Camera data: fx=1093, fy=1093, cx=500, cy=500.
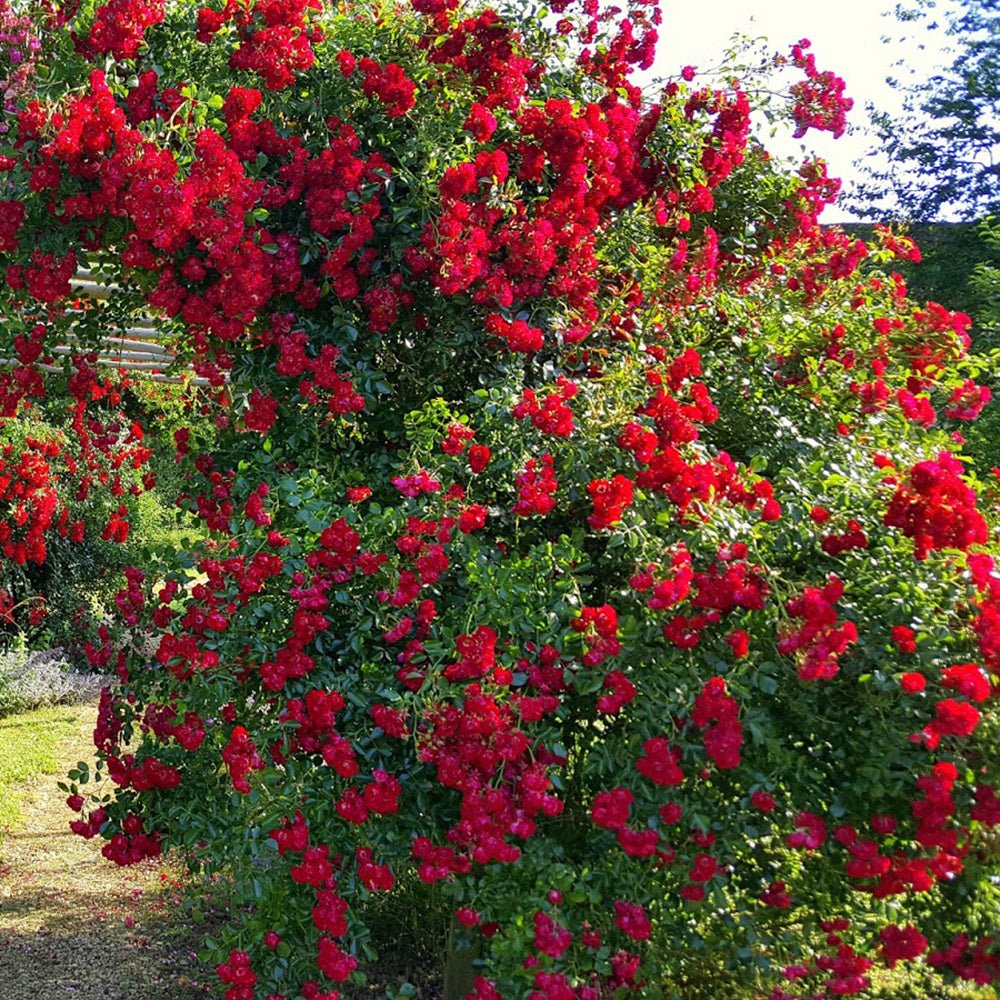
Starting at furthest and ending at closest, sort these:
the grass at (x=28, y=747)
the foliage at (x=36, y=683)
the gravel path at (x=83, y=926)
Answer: the foliage at (x=36, y=683), the grass at (x=28, y=747), the gravel path at (x=83, y=926)

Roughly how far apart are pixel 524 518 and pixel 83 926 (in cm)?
253

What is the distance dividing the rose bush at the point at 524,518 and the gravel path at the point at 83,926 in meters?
0.89

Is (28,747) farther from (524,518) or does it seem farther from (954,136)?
(954,136)

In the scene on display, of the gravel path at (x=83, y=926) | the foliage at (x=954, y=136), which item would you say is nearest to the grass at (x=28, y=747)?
the gravel path at (x=83, y=926)

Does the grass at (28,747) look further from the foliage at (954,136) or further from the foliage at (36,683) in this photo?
the foliage at (954,136)

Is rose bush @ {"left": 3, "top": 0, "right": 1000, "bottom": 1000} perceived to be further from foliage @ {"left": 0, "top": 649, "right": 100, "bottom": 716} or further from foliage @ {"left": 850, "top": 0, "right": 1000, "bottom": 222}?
foliage @ {"left": 850, "top": 0, "right": 1000, "bottom": 222}

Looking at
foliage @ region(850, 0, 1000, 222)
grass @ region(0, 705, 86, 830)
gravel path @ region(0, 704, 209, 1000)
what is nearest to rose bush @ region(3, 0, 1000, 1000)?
gravel path @ region(0, 704, 209, 1000)

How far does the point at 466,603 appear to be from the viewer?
2.63 m

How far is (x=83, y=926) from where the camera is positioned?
13.3 feet

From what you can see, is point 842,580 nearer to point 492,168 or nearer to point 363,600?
point 363,600

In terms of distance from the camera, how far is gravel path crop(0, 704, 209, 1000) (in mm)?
3615

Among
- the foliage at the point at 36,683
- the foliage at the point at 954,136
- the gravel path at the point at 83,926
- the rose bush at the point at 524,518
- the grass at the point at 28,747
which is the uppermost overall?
the foliage at the point at 954,136

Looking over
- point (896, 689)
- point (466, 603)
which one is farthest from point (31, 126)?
point (896, 689)

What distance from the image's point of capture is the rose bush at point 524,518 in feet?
7.46
